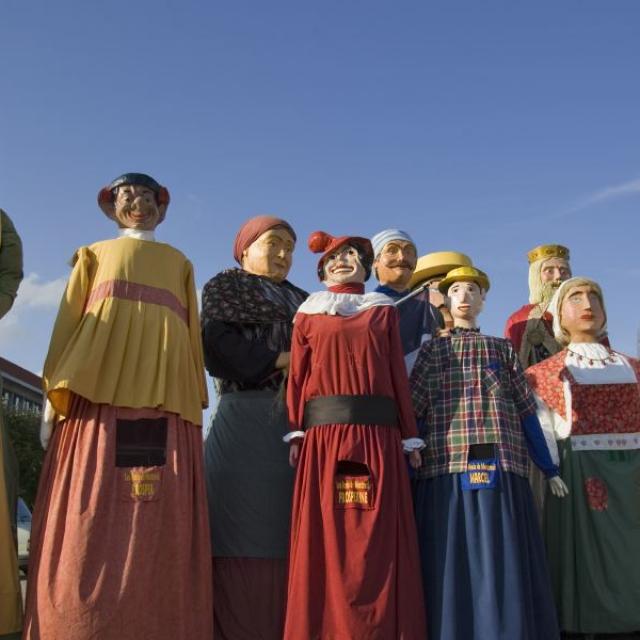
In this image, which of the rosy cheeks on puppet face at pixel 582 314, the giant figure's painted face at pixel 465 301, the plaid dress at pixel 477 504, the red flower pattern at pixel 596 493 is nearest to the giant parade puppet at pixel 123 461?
the plaid dress at pixel 477 504

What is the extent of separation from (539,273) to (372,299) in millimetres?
2713

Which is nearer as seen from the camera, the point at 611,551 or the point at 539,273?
the point at 611,551

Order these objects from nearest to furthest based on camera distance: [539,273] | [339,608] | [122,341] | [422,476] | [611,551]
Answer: [339,608]
[122,341]
[422,476]
[611,551]
[539,273]

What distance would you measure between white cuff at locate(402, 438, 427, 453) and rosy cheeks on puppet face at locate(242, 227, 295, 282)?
54.3 inches

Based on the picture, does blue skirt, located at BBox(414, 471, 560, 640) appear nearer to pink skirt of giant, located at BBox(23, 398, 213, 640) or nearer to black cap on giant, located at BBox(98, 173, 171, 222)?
pink skirt of giant, located at BBox(23, 398, 213, 640)

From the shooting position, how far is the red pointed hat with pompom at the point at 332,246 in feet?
14.5

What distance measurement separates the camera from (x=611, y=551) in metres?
4.57

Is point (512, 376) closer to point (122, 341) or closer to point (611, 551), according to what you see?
point (611, 551)

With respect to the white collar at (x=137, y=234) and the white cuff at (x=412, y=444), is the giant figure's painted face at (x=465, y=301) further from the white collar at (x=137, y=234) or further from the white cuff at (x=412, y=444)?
the white collar at (x=137, y=234)

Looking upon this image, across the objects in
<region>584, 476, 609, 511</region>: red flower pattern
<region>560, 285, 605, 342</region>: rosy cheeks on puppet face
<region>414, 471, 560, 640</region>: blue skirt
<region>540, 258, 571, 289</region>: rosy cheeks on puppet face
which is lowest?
<region>414, 471, 560, 640</region>: blue skirt

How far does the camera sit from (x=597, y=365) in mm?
4953

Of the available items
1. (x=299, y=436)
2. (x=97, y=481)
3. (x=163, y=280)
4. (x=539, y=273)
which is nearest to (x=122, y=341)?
(x=163, y=280)

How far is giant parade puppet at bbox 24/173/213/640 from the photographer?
346 cm

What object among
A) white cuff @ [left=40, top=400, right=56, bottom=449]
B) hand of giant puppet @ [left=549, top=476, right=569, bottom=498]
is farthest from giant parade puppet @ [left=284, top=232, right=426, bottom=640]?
white cuff @ [left=40, top=400, right=56, bottom=449]
